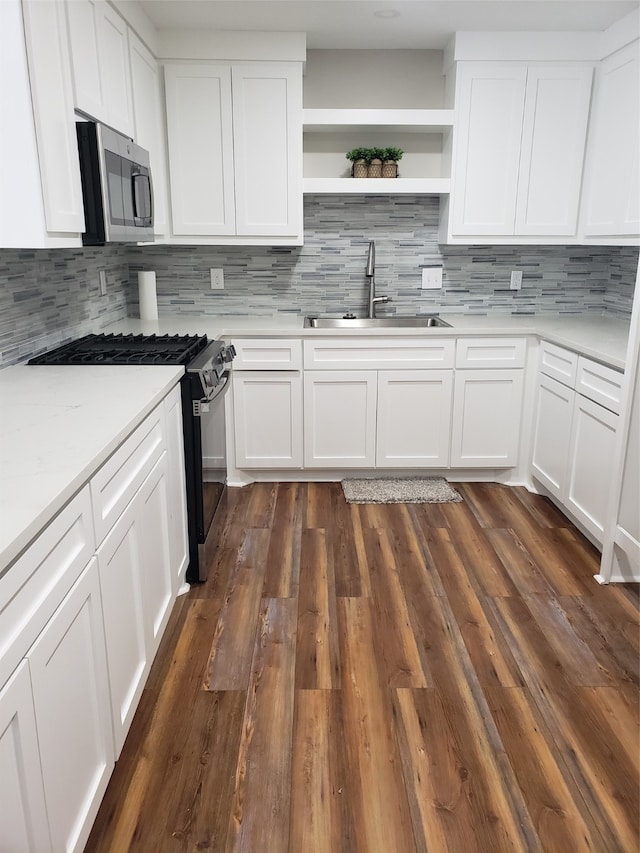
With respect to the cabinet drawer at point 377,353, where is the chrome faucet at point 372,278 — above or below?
above

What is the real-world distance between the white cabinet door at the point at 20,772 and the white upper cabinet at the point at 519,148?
309 centimetres

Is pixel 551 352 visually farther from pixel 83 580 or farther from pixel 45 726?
pixel 45 726

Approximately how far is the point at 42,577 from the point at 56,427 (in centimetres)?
53

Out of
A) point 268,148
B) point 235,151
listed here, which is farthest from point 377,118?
point 235,151

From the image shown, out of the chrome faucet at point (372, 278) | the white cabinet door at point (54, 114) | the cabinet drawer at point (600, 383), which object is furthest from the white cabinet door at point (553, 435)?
the white cabinet door at point (54, 114)

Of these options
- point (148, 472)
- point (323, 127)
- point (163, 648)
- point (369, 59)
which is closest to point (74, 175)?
point (148, 472)

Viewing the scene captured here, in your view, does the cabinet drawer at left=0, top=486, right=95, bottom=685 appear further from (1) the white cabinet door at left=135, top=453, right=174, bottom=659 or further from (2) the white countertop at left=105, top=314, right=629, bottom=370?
(2) the white countertop at left=105, top=314, right=629, bottom=370

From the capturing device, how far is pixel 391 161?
11.4 ft

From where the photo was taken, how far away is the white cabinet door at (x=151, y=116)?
282 centimetres

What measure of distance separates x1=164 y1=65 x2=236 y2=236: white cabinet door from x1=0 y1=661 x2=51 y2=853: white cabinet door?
9.09 ft

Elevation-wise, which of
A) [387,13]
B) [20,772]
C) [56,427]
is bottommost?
[20,772]

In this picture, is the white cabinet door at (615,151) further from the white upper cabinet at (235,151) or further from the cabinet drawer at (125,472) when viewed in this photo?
the cabinet drawer at (125,472)

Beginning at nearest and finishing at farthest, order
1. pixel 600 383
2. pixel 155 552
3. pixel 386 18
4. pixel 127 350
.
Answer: pixel 155 552 < pixel 127 350 < pixel 600 383 < pixel 386 18

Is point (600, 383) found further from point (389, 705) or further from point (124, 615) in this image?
point (124, 615)
